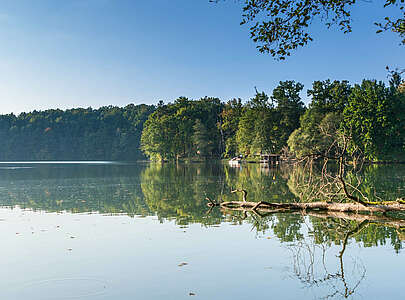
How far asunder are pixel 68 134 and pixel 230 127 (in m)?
69.5

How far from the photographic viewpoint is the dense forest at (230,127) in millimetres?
49188

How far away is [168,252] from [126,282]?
6.17 ft

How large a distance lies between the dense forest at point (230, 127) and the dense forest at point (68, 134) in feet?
1.02

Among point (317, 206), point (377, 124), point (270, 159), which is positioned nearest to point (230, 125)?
point (270, 159)

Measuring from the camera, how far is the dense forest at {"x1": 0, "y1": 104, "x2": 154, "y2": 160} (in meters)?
125

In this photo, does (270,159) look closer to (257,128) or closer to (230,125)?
(257,128)

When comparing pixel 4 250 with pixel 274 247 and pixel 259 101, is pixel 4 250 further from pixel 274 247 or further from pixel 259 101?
pixel 259 101

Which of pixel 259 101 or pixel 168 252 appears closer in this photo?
pixel 168 252

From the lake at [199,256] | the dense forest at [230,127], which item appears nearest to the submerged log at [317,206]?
the lake at [199,256]

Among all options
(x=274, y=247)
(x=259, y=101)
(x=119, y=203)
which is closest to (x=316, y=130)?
(x=259, y=101)

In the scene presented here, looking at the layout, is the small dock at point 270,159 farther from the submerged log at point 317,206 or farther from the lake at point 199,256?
the lake at point 199,256

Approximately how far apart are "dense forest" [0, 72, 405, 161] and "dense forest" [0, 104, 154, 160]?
12.3 inches

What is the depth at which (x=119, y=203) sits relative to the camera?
16.2 meters

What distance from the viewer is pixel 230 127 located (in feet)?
269
